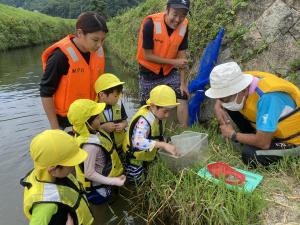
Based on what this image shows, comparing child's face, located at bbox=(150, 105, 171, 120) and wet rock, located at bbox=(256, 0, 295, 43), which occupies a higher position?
wet rock, located at bbox=(256, 0, 295, 43)

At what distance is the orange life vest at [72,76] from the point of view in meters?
3.33

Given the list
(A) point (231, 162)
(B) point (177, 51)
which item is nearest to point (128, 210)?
(A) point (231, 162)

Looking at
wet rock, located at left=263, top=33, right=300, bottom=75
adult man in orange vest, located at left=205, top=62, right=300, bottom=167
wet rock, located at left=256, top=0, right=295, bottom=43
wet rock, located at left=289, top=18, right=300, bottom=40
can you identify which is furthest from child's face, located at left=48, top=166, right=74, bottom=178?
wet rock, located at left=289, top=18, right=300, bottom=40

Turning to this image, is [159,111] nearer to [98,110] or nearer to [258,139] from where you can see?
[98,110]

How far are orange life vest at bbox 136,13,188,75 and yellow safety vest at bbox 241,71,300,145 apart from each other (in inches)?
51.5

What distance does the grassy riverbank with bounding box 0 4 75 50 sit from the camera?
23433 mm

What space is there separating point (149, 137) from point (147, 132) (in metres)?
0.09

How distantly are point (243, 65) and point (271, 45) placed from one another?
0.47 metres

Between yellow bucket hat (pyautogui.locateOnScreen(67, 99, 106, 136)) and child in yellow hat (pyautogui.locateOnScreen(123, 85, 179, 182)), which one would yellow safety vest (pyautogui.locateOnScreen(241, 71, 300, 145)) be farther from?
yellow bucket hat (pyautogui.locateOnScreen(67, 99, 106, 136))

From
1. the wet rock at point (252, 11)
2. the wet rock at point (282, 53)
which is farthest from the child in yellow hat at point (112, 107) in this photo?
the wet rock at point (252, 11)

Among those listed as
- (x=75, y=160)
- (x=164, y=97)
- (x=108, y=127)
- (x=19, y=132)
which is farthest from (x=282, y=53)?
(x=19, y=132)

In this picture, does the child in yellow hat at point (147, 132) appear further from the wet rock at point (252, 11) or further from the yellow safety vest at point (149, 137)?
the wet rock at point (252, 11)

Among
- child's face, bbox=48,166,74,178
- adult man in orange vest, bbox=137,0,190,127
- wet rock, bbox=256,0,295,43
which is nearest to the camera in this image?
child's face, bbox=48,166,74,178

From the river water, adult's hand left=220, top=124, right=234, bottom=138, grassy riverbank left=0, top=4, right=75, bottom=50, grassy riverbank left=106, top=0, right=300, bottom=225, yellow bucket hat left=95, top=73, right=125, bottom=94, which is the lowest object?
grassy riverbank left=0, top=4, right=75, bottom=50
